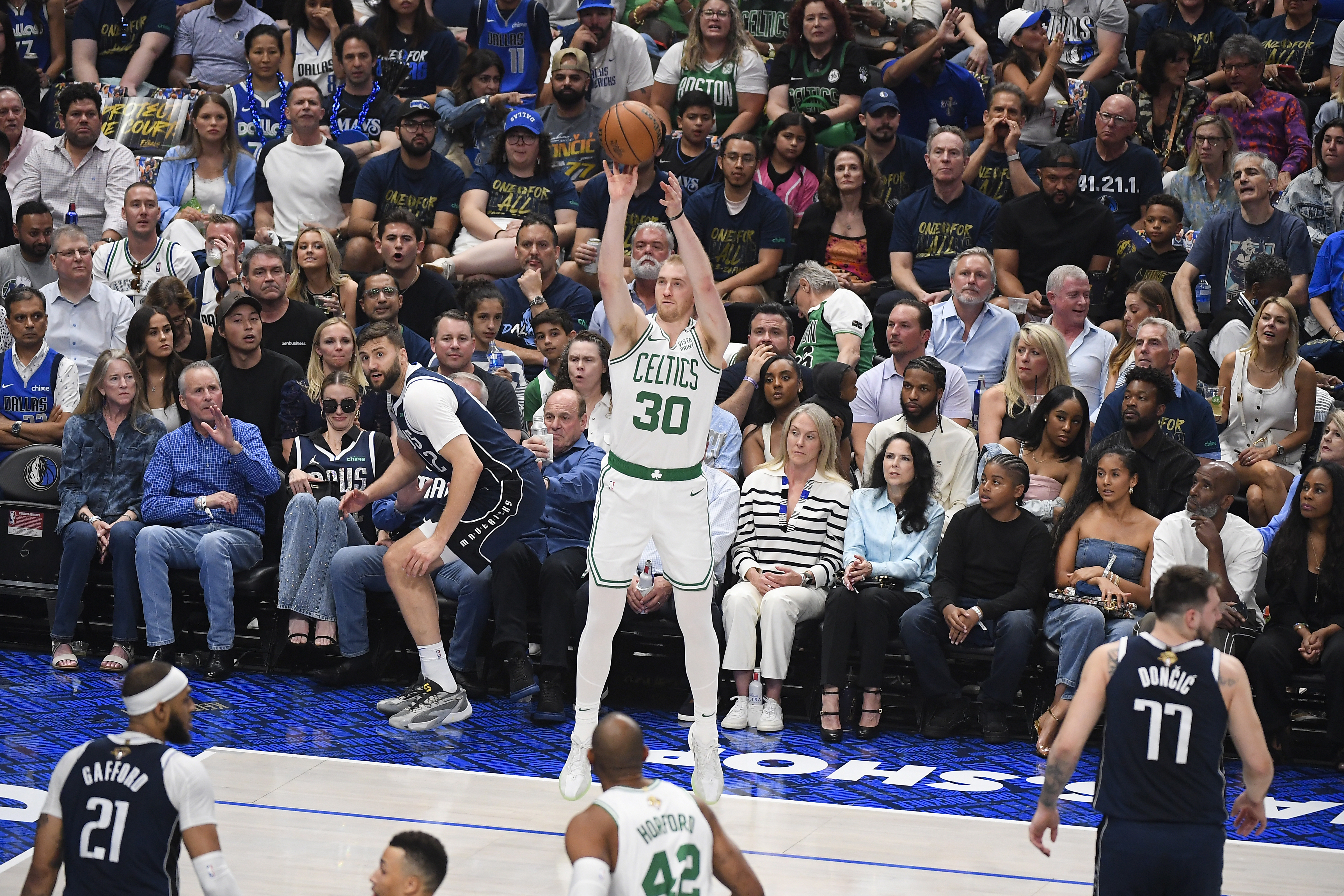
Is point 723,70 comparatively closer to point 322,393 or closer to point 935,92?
point 935,92

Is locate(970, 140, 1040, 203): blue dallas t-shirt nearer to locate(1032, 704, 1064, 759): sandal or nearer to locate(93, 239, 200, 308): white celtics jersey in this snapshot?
locate(1032, 704, 1064, 759): sandal

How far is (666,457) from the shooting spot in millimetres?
6605

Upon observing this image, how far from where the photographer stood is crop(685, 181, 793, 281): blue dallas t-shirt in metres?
10.9

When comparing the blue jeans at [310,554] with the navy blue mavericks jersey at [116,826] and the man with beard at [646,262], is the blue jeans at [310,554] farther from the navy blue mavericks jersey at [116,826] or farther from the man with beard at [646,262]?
the navy blue mavericks jersey at [116,826]

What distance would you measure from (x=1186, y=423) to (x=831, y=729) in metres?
2.75

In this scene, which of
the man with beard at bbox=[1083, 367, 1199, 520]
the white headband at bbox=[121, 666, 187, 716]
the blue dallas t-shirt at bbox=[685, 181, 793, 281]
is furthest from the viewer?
the blue dallas t-shirt at bbox=[685, 181, 793, 281]

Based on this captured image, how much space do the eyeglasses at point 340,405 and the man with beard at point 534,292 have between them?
1.55 metres

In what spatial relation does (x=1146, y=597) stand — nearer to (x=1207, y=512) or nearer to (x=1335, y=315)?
(x=1207, y=512)

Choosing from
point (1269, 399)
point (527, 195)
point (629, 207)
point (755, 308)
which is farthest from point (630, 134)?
point (527, 195)

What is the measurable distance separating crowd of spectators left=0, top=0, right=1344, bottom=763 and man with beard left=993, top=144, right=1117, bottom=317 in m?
0.03

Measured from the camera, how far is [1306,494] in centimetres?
811

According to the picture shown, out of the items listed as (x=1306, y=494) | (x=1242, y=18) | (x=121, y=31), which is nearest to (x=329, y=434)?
(x=1306, y=494)

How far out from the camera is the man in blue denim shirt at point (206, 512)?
884 cm

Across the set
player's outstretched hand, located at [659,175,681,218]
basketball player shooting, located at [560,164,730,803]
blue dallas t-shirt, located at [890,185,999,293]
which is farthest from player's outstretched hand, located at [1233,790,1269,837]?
blue dallas t-shirt, located at [890,185,999,293]
